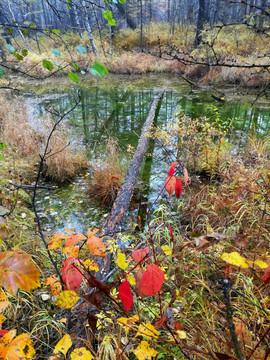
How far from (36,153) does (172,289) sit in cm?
409

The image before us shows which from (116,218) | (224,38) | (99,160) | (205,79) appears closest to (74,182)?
(99,160)

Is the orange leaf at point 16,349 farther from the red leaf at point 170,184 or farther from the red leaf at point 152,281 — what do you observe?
the red leaf at point 170,184

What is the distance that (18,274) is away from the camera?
732 mm

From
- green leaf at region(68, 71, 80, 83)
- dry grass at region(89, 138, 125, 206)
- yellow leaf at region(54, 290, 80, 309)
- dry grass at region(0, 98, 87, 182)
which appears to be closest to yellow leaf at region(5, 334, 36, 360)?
yellow leaf at region(54, 290, 80, 309)

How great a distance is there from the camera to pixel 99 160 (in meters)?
5.04

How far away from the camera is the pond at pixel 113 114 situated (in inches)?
141

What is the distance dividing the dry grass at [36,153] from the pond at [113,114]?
28cm

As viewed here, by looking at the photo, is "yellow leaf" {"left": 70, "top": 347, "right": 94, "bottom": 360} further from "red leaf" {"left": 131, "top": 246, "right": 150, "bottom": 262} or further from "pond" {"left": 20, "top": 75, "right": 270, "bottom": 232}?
"pond" {"left": 20, "top": 75, "right": 270, "bottom": 232}

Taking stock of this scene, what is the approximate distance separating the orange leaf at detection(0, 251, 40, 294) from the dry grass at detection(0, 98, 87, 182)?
315cm

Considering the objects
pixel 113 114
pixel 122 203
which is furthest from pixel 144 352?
pixel 113 114

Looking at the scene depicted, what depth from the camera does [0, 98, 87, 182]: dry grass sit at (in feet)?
13.9

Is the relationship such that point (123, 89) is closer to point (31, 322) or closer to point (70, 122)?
point (70, 122)

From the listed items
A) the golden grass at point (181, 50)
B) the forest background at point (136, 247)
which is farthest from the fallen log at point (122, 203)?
the golden grass at point (181, 50)

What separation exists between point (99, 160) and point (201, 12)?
47.7 feet
